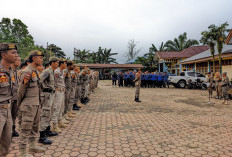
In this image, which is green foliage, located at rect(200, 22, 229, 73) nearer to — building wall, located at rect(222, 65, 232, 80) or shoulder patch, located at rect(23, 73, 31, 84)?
building wall, located at rect(222, 65, 232, 80)

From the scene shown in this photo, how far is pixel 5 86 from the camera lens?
6.56 feet

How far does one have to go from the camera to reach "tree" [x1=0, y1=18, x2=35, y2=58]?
75.4ft

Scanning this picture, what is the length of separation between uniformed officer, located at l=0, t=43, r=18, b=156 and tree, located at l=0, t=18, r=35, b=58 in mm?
23880

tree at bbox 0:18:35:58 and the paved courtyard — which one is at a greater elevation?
tree at bbox 0:18:35:58

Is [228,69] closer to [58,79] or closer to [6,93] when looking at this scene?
[58,79]

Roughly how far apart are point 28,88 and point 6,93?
540 millimetres

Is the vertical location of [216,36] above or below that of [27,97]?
above

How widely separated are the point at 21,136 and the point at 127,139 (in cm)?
209

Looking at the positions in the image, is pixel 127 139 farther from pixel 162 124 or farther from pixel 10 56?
pixel 10 56

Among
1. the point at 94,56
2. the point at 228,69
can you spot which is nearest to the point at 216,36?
the point at 228,69

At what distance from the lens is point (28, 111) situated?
251cm

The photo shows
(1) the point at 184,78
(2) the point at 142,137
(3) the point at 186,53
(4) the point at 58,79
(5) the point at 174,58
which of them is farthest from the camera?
(5) the point at 174,58

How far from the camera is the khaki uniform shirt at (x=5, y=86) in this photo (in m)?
1.97

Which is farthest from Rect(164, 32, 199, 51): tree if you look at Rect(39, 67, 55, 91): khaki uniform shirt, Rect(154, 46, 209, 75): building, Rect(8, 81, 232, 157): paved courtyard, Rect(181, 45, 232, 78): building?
Rect(39, 67, 55, 91): khaki uniform shirt
